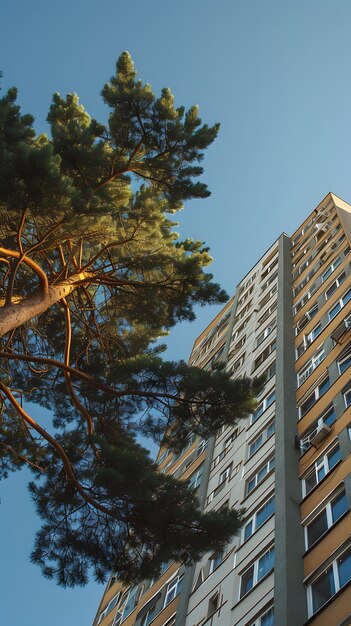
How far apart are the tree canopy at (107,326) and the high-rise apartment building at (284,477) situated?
1872mm

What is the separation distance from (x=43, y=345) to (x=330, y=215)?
23.4m

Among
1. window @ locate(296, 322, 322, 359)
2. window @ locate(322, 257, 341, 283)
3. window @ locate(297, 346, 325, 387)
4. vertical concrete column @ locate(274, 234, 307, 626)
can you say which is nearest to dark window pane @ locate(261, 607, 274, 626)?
vertical concrete column @ locate(274, 234, 307, 626)

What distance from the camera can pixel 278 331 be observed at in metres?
27.4

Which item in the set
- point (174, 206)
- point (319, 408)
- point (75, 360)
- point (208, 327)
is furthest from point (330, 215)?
point (75, 360)

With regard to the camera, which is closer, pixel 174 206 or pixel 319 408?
pixel 174 206

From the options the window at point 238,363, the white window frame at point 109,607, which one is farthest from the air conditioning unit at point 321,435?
the window at point 238,363

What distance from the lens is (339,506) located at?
49.8 feet

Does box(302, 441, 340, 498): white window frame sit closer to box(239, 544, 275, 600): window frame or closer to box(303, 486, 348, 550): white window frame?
box(303, 486, 348, 550): white window frame

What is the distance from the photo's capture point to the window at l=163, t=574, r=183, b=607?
20203 millimetres

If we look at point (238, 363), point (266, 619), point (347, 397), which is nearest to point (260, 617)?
point (266, 619)

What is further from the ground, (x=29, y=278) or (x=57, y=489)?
(x=29, y=278)

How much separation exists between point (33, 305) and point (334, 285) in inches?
642

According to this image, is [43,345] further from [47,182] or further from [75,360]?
[47,182]

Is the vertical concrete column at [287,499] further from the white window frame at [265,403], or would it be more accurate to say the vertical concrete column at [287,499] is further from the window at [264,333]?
the window at [264,333]
